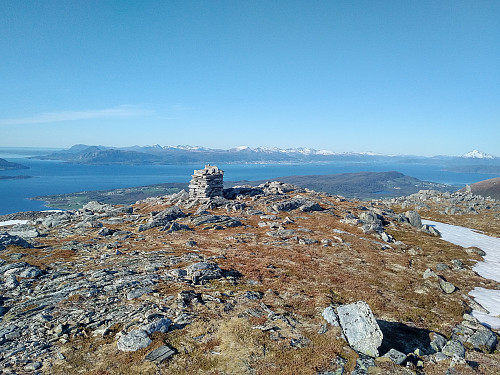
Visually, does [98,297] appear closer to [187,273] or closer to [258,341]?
[187,273]

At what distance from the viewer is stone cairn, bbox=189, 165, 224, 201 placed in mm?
64875

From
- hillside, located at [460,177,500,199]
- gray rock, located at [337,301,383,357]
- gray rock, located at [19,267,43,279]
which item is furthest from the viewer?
hillside, located at [460,177,500,199]

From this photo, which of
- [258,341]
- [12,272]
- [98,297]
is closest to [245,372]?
[258,341]

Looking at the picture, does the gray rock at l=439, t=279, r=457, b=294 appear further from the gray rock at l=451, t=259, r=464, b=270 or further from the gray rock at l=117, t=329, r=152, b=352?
the gray rock at l=117, t=329, r=152, b=352

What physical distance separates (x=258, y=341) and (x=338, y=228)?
3451 cm

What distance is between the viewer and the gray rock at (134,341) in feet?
47.6

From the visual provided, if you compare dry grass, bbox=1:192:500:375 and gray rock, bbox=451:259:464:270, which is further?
gray rock, bbox=451:259:464:270

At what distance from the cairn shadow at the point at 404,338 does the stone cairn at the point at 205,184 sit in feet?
164

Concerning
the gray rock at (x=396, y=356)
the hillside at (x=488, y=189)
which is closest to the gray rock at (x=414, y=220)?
the gray rock at (x=396, y=356)

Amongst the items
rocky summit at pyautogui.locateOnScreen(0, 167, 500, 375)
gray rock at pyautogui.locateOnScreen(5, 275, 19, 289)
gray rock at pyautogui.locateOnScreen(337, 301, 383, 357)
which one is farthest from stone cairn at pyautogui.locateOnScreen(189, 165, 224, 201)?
gray rock at pyautogui.locateOnScreen(337, 301, 383, 357)

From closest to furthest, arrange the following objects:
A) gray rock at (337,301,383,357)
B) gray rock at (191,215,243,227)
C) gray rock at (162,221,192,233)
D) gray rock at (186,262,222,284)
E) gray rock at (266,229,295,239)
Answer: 1. gray rock at (337,301,383,357)
2. gray rock at (186,262,222,284)
3. gray rock at (266,229,295,239)
4. gray rock at (162,221,192,233)
5. gray rock at (191,215,243,227)

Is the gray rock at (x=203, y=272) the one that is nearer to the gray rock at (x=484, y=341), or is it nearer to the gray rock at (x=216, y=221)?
the gray rock at (x=484, y=341)

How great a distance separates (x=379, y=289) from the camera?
24672mm

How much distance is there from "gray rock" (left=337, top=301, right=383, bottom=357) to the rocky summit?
0.06m
